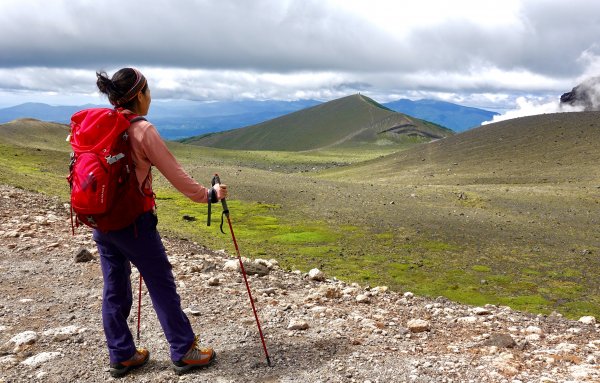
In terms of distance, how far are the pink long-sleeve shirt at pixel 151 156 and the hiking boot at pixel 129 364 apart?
2487 millimetres

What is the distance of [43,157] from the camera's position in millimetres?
76312

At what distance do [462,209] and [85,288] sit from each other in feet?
113

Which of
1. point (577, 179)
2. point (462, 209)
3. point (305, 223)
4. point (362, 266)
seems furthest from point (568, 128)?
point (362, 266)

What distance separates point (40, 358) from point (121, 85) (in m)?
4.40

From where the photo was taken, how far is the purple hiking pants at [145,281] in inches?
247

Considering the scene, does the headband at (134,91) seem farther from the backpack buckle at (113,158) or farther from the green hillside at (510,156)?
the green hillside at (510,156)

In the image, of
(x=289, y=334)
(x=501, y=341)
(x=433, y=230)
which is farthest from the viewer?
(x=433, y=230)

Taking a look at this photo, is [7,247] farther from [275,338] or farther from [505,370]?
[505,370]

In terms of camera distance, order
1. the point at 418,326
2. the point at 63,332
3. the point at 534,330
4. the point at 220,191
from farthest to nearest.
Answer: the point at 534,330 → the point at 418,326 → the point at 63,332 → the point at 220,191

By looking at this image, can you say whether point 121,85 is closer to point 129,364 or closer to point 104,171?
point 104,171

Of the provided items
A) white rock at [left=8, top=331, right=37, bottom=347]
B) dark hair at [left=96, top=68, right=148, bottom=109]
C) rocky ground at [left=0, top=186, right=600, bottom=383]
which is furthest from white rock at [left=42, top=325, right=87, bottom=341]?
dark hair at [left=96, top=68, right=148, bottom=109]

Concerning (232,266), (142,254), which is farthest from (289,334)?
(232,266)

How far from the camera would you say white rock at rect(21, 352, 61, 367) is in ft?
23.7

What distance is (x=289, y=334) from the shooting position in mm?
8141
